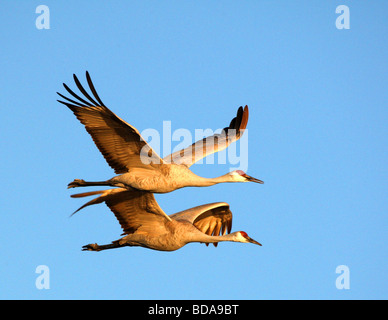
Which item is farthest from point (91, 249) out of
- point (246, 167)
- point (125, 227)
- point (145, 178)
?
point (246, 167)

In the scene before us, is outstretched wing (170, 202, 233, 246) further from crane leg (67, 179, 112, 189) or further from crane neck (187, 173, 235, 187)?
crane leg (67, 179, 112, 189)

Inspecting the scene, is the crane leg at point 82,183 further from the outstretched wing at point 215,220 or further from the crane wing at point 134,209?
the outstretched wing at point 215,220

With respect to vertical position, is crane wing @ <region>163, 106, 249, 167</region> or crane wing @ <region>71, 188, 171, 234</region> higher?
crane wing @ <region>163, 106, 249, 167</region>

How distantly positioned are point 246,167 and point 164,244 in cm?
261

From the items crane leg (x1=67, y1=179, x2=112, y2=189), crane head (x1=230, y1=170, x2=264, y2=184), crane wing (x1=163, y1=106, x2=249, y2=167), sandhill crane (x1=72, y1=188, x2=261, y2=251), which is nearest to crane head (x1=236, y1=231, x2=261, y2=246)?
sandhill crane (x1=72, y1=188, x2=261, y2=251)

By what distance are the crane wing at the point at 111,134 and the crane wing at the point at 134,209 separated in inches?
31.6

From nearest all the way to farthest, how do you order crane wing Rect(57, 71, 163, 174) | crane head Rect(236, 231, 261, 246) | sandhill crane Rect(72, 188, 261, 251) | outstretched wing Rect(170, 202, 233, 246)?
crane wing Rect(57, 71, 163, 174)
sandhill crane Rect(72, 188, 261, 251)
crane head Rect(236, 231, 261, 246)
outstretched wing Rect(170, 202, 233, 246)

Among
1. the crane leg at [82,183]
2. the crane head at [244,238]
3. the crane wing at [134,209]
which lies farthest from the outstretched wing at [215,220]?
the crane leg at [82,183]

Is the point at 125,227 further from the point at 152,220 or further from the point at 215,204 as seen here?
the point at 215,204

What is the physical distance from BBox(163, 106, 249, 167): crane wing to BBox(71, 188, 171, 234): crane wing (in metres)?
1.09

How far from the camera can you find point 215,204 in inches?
738

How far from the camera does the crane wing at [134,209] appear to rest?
16766mm

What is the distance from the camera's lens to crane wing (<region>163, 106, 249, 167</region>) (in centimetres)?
1750
